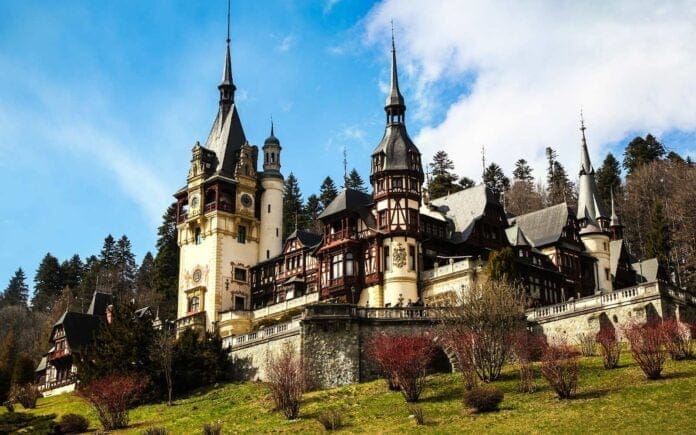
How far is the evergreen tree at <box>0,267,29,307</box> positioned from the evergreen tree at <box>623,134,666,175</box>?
9004cm

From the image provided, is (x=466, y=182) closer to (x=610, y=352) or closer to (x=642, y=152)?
(x=642, y=152)

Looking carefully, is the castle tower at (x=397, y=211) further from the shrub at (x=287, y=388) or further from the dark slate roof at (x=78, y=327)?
the dark slate roof at (x=78, y=327)

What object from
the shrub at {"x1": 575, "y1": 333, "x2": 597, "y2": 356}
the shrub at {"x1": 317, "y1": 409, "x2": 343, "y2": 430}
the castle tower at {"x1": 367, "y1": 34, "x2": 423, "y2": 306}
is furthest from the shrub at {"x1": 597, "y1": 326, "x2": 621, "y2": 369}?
the castle tower at {"x1": 367, "y1": 34, "x2": 423, "y2": 306}

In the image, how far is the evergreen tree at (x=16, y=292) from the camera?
457 feet

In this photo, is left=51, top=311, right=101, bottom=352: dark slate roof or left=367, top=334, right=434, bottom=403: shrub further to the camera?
left=51, top=311, right=101, bottom=352: dark slate roof

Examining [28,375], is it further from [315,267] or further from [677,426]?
[677,426]

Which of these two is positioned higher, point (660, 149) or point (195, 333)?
point (660, 149)

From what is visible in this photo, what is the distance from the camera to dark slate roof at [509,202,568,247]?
70562 millimetres

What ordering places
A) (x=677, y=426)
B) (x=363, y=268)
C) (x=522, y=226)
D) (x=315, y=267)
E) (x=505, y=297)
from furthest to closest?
1. (x=522, y=226)
2. (x=315, y=267)
3. (x=363, y=268)
4. (x=505, y=297)
5. (x=677, y=426)

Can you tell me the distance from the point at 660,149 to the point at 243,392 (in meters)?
78.8

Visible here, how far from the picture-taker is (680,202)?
290ft

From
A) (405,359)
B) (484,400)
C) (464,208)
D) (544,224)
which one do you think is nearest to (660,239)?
(544,224)

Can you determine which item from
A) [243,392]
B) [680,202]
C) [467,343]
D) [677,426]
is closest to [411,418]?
[467,343]

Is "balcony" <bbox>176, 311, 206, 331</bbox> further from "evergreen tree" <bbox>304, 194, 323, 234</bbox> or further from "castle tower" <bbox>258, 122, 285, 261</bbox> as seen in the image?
"evergreen tree" <bbox>304, 194, 323, 234</bbox>
